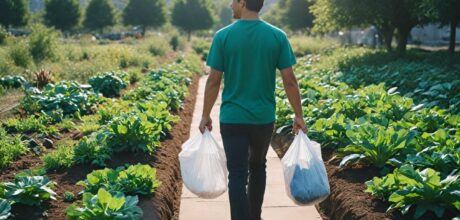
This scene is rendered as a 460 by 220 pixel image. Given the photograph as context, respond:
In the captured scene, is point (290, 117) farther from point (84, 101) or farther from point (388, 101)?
point (84, 101)

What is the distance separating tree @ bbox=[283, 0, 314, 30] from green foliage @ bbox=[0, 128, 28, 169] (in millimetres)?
40722

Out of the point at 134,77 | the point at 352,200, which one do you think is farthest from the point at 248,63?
the point at 134,77

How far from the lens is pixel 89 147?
18.0ft

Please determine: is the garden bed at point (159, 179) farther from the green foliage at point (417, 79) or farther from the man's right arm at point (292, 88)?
the green foliage at point (417, 79)

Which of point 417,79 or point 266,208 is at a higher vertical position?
point 417,79

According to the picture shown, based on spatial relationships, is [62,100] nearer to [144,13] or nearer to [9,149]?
[9,149]

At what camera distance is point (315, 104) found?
8344 millimetres

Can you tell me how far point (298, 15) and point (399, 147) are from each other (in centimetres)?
4190

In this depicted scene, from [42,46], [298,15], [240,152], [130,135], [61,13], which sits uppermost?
[61,13]

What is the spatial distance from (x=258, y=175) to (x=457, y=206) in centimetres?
147

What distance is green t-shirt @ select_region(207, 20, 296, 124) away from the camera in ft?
11.8

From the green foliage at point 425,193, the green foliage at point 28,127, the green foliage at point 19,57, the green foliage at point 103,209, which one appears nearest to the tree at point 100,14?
the green foliage at point 19,57

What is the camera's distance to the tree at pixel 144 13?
5825cm

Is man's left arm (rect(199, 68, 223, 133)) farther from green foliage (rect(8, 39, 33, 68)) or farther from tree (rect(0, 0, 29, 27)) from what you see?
tree (rect(0, 0, 29, 27))
